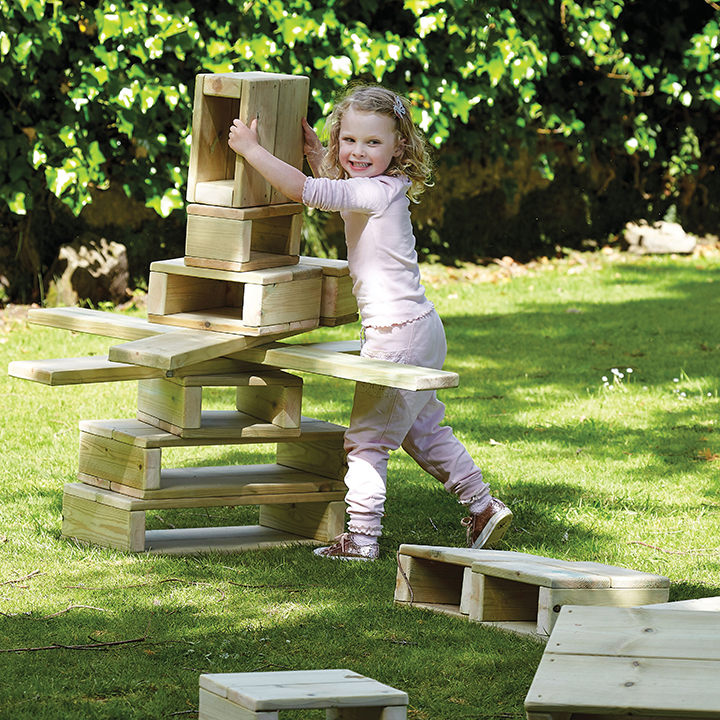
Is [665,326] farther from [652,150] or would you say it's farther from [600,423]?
[652,150]

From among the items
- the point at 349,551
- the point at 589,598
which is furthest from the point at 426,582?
the point at 589,598

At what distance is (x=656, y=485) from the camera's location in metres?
5.02

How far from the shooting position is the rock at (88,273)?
8672 millimetres

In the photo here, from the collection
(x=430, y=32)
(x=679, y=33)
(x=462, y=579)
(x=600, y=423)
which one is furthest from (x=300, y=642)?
(x=679, y=33)

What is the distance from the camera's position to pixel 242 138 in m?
4.00

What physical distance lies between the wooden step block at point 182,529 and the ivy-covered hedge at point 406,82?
4352mm

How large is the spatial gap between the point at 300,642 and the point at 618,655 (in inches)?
39.1

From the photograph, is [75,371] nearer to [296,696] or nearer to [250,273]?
[250,273]

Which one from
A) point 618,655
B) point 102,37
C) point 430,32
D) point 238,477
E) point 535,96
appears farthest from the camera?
point 535,96

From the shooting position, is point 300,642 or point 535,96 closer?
point 300,642

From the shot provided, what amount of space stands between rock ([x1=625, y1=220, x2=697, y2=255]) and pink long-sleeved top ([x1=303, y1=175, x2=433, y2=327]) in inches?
324

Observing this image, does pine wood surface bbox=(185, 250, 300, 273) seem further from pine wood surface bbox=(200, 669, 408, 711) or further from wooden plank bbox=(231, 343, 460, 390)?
pine wood surface bbox=(200, 669, 408, 711)

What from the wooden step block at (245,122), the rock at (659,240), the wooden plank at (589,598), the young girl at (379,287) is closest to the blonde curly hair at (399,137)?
the young girl at (379,287)

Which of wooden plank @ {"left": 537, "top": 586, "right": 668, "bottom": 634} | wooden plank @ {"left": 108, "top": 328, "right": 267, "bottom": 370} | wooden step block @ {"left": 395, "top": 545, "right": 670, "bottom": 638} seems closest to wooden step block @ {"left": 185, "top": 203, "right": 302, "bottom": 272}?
wooden plank @ {"left": 108, "top": 328, "right": 267, "bottom": 370}
